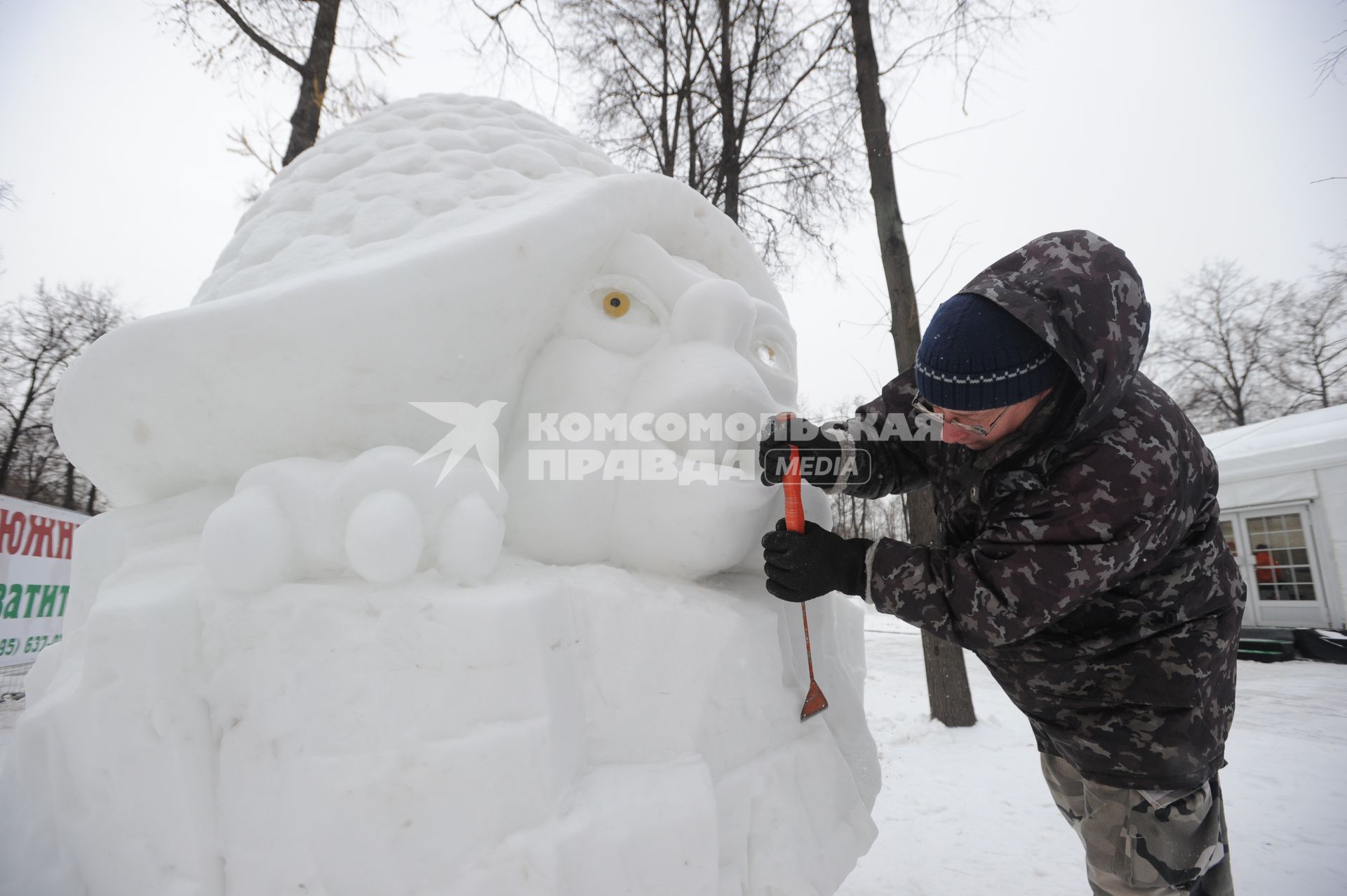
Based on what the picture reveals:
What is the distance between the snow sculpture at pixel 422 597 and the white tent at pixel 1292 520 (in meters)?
8.95

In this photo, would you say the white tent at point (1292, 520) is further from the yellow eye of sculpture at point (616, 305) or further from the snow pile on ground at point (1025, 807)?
the yellow eye of sculpture at point (616, 305)

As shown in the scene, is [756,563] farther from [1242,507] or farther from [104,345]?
[1242,507]

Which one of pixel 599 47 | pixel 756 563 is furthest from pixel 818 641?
pixel 599 47

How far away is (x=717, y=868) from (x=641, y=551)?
29.1 inches

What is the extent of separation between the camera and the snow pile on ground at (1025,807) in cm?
250

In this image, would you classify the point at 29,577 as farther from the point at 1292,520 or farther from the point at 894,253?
the point at 1292,520

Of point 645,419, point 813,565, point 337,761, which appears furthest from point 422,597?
point 813,565

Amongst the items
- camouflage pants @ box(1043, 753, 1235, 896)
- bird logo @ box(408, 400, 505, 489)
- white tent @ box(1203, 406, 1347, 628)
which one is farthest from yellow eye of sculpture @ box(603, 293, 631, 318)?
white tent @ box(1203, 406, 1347, 628)

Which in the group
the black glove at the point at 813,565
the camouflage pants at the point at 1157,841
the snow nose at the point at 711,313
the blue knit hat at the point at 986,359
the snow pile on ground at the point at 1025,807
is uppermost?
the snow nose at the point at 711,313

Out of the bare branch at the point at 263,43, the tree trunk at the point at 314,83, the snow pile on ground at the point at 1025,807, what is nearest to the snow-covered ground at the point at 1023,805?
the snow pile on ground at the point at 1025,807

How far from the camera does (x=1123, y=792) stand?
1475 millimetres

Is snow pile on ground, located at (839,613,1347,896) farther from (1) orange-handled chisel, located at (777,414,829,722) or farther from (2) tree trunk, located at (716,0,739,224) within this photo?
(2) tree trunk, located at (716,0,739,224)

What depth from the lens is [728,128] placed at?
19.7 feet

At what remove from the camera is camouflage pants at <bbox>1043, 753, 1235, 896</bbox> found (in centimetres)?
142
